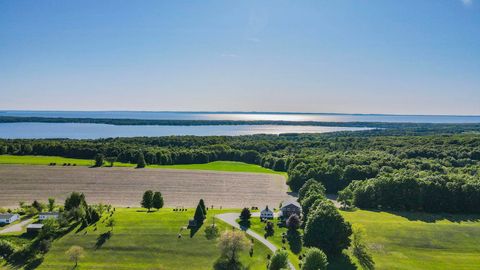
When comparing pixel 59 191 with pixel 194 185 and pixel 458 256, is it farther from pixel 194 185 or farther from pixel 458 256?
pixel 458 256

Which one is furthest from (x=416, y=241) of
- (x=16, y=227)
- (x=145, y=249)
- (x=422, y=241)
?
(x=16, y=227)

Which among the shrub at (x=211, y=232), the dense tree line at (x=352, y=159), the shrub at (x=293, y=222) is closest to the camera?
the shrub at (x=211, y=232)

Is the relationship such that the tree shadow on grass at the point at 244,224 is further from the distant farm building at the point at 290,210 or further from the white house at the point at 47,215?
the white house at the point at 47,215

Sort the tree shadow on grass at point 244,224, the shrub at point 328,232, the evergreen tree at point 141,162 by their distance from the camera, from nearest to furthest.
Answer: the shrub at point 328,232 < the tree shadow on grass at point 244,224 < the evergreen tree at point 141,162

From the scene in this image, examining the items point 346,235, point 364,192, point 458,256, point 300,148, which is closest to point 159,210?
point 346,235

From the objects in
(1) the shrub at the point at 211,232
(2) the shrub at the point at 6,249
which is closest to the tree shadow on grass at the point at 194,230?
(1) the shrub at the point at 211,232

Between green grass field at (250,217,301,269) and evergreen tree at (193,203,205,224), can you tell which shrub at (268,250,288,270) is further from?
evergreen tree at (193,203,205,224)

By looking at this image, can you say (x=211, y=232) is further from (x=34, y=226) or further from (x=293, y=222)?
(x=34, y=226)
